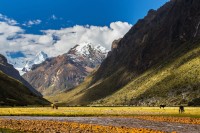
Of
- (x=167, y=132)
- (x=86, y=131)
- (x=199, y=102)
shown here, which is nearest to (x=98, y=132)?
Answer: (x=86, y=131)

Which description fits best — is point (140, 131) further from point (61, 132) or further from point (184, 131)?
point (61, 132)

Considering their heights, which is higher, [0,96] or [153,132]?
[0,96]

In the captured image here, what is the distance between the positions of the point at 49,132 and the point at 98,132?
505cm

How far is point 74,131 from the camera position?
3697cm

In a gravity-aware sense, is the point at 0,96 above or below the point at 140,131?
above

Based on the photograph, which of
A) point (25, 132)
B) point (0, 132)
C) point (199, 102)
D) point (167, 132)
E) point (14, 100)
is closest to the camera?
point (0, 132)

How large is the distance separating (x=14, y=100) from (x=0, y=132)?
563 ft

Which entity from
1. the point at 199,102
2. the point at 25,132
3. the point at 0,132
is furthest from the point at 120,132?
the point at 199,102

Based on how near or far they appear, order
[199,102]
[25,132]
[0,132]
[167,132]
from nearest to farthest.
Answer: [0,132]
[25,132]
[167,132]
[199,102]

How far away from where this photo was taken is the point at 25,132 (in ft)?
113

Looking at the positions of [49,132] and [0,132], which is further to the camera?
[49,132]

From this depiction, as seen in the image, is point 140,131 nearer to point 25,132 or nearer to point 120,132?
point 120,132

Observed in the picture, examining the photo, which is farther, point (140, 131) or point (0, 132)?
point (140, 131)

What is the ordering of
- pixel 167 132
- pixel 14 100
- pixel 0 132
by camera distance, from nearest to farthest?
1. pixel 0 132
2. pixel 167 132
3. pixel 14 100
